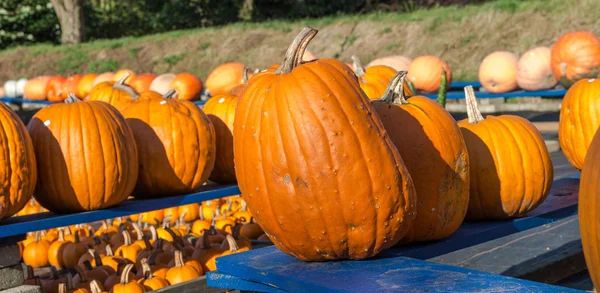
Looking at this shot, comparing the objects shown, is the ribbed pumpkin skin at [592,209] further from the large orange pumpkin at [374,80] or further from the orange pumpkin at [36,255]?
the orange pumpkin at [36,255]

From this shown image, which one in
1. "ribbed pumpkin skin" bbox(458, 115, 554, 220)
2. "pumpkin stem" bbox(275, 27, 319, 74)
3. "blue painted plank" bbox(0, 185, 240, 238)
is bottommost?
"blue painted plank" bbox(0, 185, 240, 238)

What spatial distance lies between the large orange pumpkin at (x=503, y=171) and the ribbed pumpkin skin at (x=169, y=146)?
1592mm

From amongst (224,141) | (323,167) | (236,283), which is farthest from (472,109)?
(224,141)

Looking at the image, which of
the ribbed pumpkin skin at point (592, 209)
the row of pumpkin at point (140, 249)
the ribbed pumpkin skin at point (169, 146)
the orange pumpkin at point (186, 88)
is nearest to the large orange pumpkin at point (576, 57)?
the row of pumpkin at point (140, 249)

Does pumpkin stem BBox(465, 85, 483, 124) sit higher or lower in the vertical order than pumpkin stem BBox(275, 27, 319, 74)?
lower

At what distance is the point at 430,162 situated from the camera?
8.03 ft

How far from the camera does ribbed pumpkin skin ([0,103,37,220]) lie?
3.20 meters

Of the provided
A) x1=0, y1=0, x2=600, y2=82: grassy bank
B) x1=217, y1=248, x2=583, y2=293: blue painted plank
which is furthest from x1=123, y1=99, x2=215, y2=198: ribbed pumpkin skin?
x1=0, y1=0, x2=600, y2=82: grassy bank

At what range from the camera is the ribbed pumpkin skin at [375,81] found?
331cm

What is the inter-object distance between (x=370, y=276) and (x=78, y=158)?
1.88 meters

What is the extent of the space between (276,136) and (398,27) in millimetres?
15170

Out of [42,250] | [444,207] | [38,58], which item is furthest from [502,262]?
[38,58]

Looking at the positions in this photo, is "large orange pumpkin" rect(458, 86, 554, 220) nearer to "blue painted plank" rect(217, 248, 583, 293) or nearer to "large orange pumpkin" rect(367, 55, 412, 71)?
"blue painted plank" rect(217, 248, 583, 293)

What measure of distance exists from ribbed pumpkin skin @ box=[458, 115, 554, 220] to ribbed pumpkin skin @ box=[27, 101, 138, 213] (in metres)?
1.63
